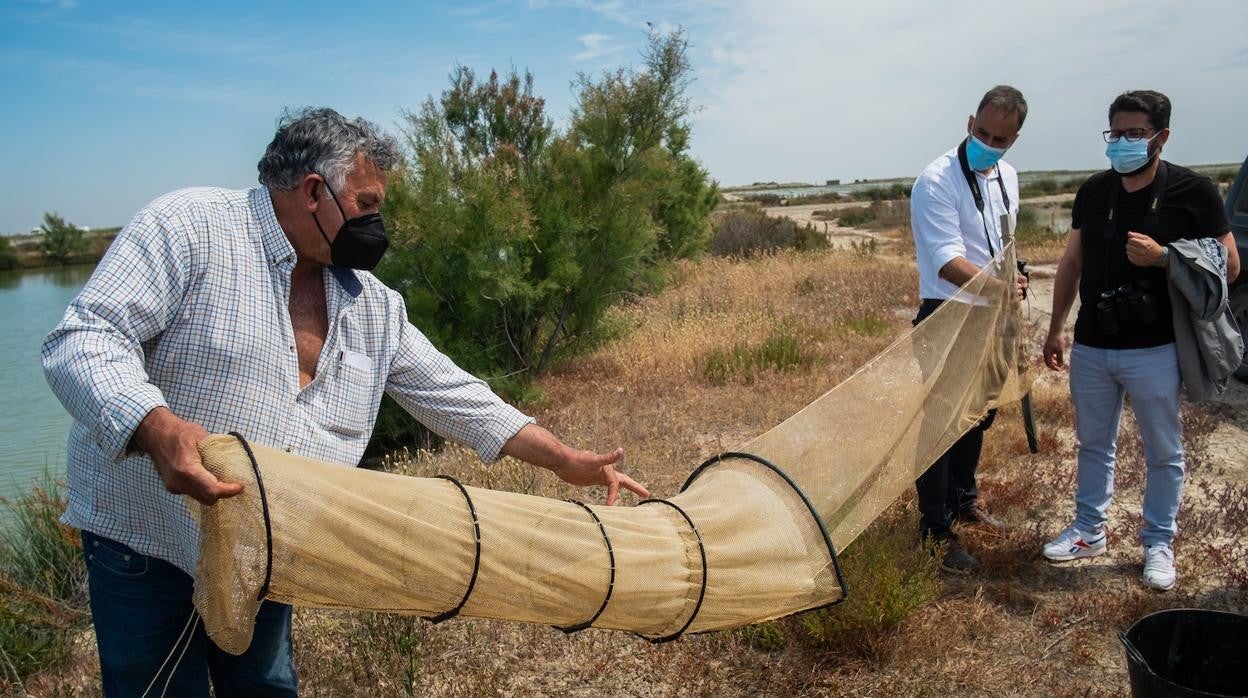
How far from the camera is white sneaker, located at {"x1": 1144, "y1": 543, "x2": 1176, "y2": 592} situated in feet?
12.8

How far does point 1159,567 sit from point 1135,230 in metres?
1.52

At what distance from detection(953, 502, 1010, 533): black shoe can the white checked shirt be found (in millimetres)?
3413

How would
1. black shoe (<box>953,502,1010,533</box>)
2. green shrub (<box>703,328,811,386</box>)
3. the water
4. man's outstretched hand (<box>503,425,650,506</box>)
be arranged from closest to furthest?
man's outstretched hand (<box>503,425,650,506</box>) → black shoe (<box>953,502,1010,533</box>) → green shrub (<box>703,328,811,386</box>) → the water

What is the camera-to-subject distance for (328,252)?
2348 millimetres

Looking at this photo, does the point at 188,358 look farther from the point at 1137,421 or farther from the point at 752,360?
the point at 752,360

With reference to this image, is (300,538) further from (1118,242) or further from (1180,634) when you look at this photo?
(1118,242)

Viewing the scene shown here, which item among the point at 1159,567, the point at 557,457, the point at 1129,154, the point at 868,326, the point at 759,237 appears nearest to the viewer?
the point at 557,457

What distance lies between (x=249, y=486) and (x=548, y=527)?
75cm

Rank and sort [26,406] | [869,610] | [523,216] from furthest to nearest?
[26,406] → [523,216] → [869,610]

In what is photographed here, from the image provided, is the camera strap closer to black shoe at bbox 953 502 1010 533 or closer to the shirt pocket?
black shoe at bbox 953 502 1010 533

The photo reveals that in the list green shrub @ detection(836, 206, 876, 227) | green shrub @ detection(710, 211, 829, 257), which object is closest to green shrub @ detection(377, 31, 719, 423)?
green shrub @ detection(710, 211, 829, 257)

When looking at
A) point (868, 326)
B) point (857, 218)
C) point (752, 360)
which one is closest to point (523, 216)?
point (752, 360)

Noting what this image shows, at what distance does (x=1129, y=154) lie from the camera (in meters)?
3.78

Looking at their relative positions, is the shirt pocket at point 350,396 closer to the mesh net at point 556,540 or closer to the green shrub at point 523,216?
the mesh net at point 556,540
